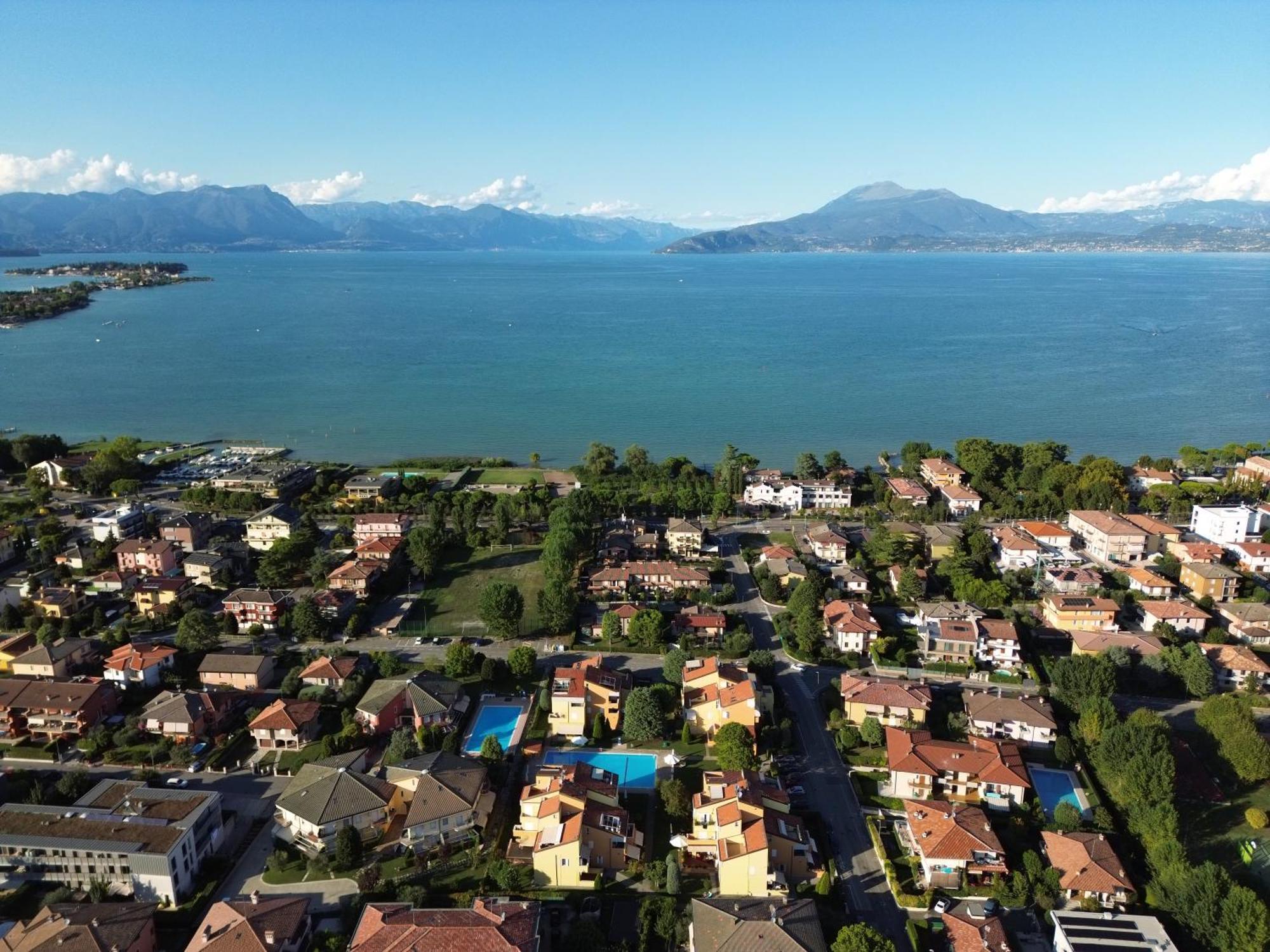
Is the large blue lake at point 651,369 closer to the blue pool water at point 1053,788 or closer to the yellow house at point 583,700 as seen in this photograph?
the yellow house at point 583,700

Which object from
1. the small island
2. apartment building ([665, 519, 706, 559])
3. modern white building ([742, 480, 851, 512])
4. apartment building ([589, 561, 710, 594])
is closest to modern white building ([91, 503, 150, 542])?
apartment building ([589, 561, 710, 594])

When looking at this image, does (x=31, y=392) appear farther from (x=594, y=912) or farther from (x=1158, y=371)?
(x=1158, y=371)

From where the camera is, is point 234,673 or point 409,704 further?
point 234,673

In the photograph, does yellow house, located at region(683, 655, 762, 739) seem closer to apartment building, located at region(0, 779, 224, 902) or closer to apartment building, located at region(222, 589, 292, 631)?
apartment building, located at region(0, 779, 224, 902)

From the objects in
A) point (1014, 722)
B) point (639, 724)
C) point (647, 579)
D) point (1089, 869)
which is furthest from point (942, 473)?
point (1089, 869)

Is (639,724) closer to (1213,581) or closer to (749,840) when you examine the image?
(749,840)

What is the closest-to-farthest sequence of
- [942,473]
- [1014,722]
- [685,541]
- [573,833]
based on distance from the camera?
[573,833] → [1014,722] → [685,541] → [942,473]
